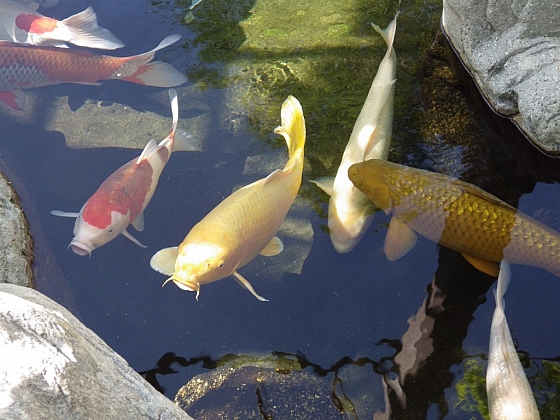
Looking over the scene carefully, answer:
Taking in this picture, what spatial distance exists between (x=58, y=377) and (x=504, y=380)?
2060mm

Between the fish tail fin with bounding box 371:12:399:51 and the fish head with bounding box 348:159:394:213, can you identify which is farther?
the fish tail fin with bounding box 371:12:399:51

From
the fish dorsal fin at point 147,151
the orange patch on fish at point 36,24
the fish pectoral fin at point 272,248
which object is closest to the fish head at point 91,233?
the fish dorsal fin at point 147,151

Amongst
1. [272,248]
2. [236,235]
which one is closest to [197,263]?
[236,235]

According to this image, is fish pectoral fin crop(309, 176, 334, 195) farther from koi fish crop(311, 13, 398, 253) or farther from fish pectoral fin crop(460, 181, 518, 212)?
fish pectoral fin crop(460, 181, 518, 212)

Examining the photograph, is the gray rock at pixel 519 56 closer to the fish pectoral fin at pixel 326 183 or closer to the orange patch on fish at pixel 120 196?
the fish pectoral fin at pixel 326 183

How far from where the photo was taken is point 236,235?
3.02 m

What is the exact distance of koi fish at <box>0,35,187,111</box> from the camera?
4398mm

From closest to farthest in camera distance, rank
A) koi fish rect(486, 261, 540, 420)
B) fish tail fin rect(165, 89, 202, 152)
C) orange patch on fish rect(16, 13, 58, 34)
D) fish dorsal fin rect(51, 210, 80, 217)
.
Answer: koi fish rect(486, 261, 540, 420), fish dorsal fin rect(51, 210, 80, 217), fish tail fin rect(165, 89, 202, 152), orange patch on fish rect(16, 13, 58, 34)

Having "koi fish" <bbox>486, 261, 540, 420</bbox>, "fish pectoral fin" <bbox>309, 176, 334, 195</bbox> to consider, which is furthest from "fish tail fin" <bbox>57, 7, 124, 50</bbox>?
"koi fish" <bbox>486, 261, 540, 420</bbox>

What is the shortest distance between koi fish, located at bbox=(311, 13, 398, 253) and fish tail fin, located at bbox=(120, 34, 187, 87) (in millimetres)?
1664

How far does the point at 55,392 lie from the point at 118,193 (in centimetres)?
193

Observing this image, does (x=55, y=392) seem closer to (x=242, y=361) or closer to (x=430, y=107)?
(x=242, y=361)

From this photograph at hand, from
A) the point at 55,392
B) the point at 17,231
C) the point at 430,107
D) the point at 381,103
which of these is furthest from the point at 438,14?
the point at 55,392

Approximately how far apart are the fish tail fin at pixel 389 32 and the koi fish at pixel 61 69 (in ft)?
5.71
